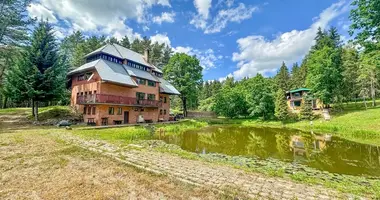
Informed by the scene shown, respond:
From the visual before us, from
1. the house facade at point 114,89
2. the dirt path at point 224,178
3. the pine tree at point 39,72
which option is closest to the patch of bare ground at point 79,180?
the dirt path at point 224,178

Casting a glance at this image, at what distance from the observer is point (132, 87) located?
24562mm

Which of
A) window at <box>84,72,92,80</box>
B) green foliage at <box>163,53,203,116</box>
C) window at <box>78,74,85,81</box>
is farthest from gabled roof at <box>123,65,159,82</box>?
green foliage at <box>163,53,203,116</box>

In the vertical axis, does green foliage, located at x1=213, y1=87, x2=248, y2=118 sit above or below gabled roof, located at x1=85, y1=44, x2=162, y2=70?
below

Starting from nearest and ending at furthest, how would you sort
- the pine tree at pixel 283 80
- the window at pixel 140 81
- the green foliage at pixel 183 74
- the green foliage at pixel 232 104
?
the window at pixel 140 81 < the green foliage at pixel 183 74 < the green foliage at pixel 232 104 < the pine tree at pixel 283 80

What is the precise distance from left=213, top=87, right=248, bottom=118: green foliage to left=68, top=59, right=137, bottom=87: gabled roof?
25343mm

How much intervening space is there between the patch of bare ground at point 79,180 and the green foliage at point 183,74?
31.4 meters

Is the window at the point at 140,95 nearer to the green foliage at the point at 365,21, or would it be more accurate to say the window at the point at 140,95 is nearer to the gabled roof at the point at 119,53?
the gabled roof at the point at 119,53

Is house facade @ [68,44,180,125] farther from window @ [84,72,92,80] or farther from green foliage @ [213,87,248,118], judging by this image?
green foliage @ [213,87,248,118]

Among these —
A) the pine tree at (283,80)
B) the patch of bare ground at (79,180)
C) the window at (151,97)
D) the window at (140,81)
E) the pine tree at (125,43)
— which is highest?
the pine tree at (125,43)

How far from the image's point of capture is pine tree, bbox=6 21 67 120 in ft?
63.5

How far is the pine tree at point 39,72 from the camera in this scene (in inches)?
762

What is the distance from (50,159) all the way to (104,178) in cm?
331

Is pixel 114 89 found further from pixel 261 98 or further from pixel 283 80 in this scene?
pixel 283 80

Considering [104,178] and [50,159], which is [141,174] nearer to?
[104,178]
